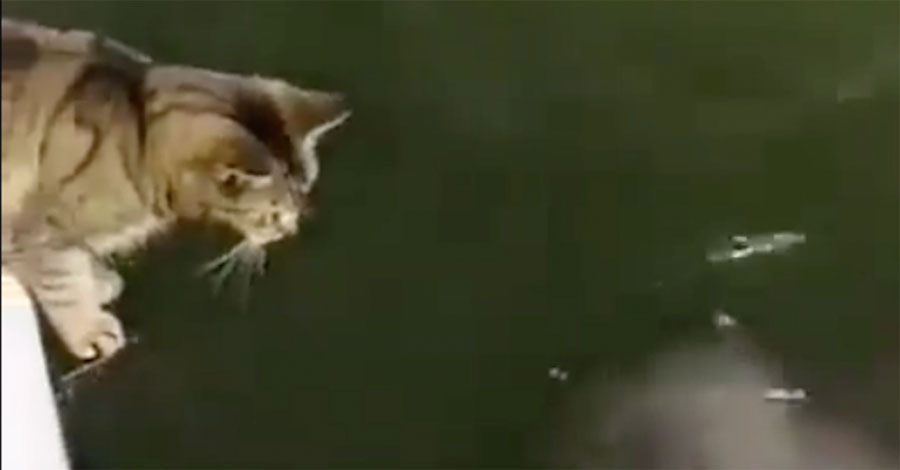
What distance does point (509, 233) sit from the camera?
0.78m

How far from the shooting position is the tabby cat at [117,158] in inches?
27.8

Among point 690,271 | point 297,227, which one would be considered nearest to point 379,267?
point 297,227

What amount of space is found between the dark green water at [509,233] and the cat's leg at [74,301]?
1 cm

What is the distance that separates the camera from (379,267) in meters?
0.78

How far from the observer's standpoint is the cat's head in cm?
73

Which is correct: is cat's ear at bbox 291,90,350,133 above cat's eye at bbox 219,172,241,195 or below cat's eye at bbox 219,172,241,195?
above

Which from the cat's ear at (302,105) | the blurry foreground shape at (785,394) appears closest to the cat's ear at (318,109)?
the cat's ear at (302,105)

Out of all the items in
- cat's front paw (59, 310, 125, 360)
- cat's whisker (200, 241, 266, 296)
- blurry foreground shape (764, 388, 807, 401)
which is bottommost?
blurry foreground shape (764, 388, 807, 401)

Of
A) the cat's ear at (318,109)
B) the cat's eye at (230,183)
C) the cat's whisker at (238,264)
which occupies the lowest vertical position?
the cat's whisker at (238,264)

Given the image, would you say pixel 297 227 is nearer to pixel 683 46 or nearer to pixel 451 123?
pixel 451 123

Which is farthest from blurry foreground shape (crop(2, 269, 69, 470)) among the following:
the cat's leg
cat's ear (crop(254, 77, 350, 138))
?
cat's ear (crop(254, 77, 350, 138))

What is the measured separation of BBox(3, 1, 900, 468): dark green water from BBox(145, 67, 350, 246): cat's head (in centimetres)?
1

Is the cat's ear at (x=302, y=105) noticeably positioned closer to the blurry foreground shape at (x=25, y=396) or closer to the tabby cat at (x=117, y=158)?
the tabby cat at (x=117, y=158)

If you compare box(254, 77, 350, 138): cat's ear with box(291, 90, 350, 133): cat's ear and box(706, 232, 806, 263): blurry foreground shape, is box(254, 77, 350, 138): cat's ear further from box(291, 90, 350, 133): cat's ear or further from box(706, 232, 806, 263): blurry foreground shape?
box(706, 232, 806, 263): blurry foreground shape
